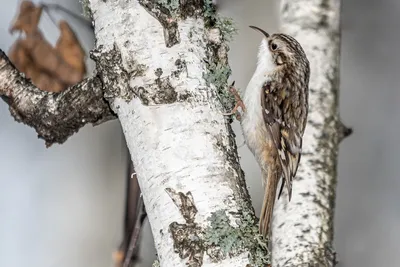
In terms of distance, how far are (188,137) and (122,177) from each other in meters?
3.48

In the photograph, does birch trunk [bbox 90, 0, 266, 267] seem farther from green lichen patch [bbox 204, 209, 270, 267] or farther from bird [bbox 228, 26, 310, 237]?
bird [bbox 228, 26, 310, 237]

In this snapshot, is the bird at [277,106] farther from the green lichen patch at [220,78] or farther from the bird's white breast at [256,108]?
the green lichen patch at [220,78]

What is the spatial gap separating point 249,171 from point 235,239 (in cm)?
304

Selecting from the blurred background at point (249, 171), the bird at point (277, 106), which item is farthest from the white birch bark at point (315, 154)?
the blurred background at point (249, 171)

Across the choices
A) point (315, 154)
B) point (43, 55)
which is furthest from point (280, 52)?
point (43, 55)

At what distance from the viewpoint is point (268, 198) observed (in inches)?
93.6

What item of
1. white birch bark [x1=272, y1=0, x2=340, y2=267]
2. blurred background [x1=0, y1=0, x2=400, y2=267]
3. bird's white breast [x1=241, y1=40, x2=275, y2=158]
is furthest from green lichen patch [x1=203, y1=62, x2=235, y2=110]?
blurred background [x1=0, y1=0, x2=400, y2=267]

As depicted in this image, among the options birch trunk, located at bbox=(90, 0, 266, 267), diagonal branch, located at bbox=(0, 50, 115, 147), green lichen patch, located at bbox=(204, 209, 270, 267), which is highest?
diagonal branch, located at bbox=(0, 50, 115, 147)

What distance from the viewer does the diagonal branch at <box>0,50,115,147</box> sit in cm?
212

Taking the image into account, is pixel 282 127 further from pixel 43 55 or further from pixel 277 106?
pixel 43 55

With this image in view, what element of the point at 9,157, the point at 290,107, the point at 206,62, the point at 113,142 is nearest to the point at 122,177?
the point at 113,142

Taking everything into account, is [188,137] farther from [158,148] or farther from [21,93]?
[21,93]

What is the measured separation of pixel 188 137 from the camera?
1.76m

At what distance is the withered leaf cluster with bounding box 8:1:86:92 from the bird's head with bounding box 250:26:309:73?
626 millimetres
